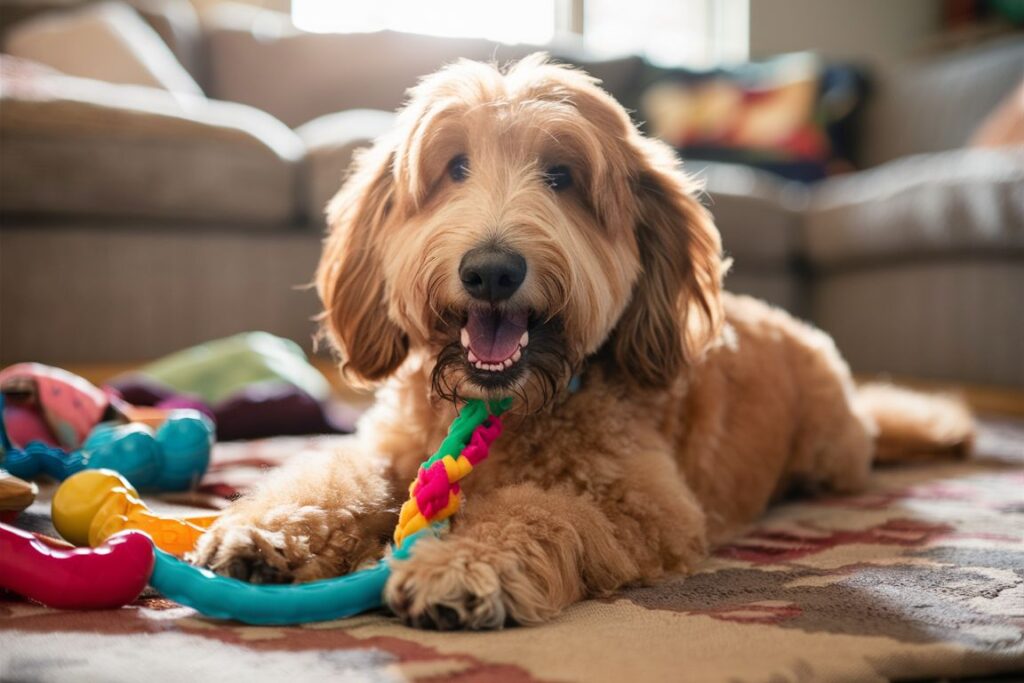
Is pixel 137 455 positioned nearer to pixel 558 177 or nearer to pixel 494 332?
pixel 494 332

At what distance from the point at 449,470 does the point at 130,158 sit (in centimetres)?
304

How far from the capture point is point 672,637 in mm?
1293

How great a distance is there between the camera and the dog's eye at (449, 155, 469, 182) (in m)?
1.90

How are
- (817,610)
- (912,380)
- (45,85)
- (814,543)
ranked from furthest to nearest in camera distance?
(912,380), (45,85), (814,543), (817,610)

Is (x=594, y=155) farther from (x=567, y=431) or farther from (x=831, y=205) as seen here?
(x=831, y=205)

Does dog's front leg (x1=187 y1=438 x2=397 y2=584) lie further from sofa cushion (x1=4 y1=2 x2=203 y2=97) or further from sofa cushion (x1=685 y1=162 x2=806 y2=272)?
sofa cushion (x1=4 y1=2 x2=203 y2=97)

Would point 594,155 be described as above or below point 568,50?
below

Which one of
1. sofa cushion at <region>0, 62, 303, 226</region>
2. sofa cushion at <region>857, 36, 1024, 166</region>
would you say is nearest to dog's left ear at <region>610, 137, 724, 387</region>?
sofa cushion at <region>0, 62, 303, 226</region>

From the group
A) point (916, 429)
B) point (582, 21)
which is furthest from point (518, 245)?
point (582, 21)

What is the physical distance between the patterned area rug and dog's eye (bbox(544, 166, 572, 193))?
793 millimetres

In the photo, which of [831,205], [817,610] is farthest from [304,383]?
[831,205]

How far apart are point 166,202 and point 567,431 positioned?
2.85 metres

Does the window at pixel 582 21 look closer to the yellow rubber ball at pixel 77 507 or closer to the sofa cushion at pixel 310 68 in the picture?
the sofa cushion at pixel 310 68

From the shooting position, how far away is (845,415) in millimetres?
2588
